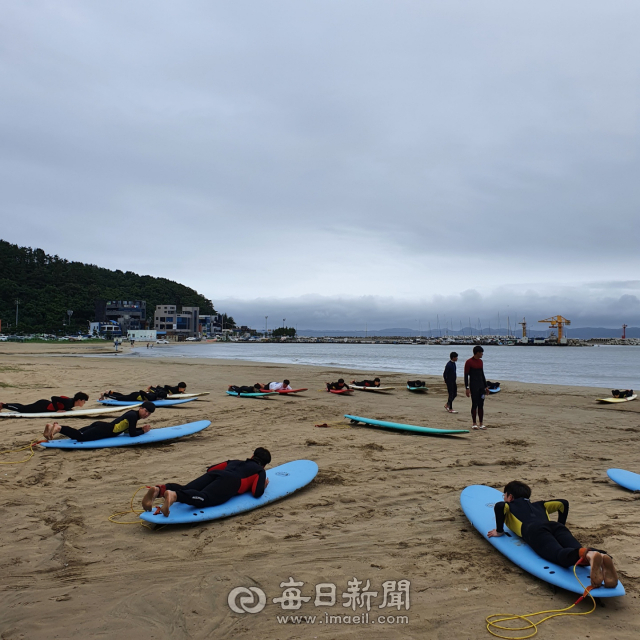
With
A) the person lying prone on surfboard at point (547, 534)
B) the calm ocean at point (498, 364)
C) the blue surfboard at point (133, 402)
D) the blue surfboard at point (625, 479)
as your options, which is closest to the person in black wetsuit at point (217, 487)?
the person lying prone on surfboard at point (547, 534)

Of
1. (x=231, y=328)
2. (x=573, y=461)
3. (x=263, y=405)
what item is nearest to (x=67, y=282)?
(x=231, y=328)

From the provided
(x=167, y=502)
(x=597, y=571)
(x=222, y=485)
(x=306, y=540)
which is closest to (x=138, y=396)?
(x=222, y=485)

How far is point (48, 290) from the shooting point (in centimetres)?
9844

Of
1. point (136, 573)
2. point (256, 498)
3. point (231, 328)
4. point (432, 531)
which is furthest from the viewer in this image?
point (231, 328)

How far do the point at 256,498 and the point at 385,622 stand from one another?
2074 millimetres

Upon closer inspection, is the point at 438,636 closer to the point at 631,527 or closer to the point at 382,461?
the point at 631,527

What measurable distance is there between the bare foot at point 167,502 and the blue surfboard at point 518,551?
2.72 meters

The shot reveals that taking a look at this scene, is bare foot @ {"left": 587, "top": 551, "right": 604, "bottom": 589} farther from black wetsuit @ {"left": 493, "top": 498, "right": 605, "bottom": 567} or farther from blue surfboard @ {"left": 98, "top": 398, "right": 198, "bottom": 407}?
blue surfboard @ {"left": 98, "top": 398, "right": 198, "bottom": 407}

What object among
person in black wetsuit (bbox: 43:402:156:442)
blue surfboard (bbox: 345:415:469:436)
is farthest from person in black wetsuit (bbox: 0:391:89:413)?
blue surfboard (bbox: 345:415:469:436)

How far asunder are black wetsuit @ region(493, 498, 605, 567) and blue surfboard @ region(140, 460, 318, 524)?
218cm

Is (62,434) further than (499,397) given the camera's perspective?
No

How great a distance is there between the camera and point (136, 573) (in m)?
3.25

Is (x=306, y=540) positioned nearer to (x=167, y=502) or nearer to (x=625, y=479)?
(x=167, y=502)

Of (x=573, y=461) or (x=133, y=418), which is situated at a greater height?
(x=133, y=418)
